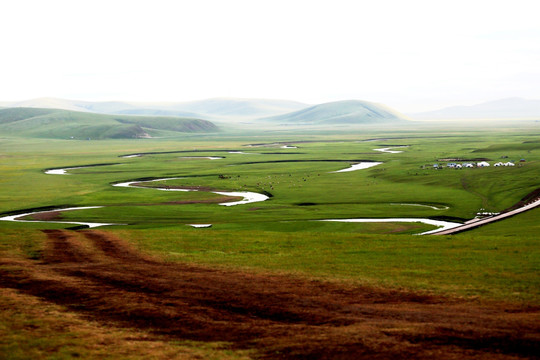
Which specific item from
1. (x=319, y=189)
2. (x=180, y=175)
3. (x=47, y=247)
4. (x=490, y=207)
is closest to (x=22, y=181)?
(x=180, y=175)

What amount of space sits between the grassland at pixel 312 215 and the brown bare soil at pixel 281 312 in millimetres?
1956

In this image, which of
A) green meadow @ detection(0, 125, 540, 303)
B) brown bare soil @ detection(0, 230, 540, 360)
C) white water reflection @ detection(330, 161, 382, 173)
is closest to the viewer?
brown bare soil @ detection(0, 230, 540, 360)

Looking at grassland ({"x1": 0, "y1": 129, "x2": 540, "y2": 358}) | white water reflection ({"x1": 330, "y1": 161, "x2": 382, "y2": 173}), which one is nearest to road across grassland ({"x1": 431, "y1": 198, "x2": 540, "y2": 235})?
grassland ({"x1": 0, "y1": 129, "x2": 540, "y2": 358})

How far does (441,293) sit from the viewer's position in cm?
3216

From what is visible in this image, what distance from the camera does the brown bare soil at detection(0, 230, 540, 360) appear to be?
23484 millimetres

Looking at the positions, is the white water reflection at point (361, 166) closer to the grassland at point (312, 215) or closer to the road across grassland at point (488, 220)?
the grassland at point (312, 215)

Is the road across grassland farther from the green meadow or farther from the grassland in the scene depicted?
the grassland

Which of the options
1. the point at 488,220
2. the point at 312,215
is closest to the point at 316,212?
the point at 312,215

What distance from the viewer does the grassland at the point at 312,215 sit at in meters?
37.6

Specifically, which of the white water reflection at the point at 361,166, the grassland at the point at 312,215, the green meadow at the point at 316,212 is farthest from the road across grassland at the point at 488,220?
the white water reflection at the point at 361,166

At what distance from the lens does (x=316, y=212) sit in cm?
8506

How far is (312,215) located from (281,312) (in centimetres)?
5384

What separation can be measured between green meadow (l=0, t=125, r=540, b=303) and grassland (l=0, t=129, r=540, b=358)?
187mm

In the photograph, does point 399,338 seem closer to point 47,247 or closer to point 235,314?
point 235,314
